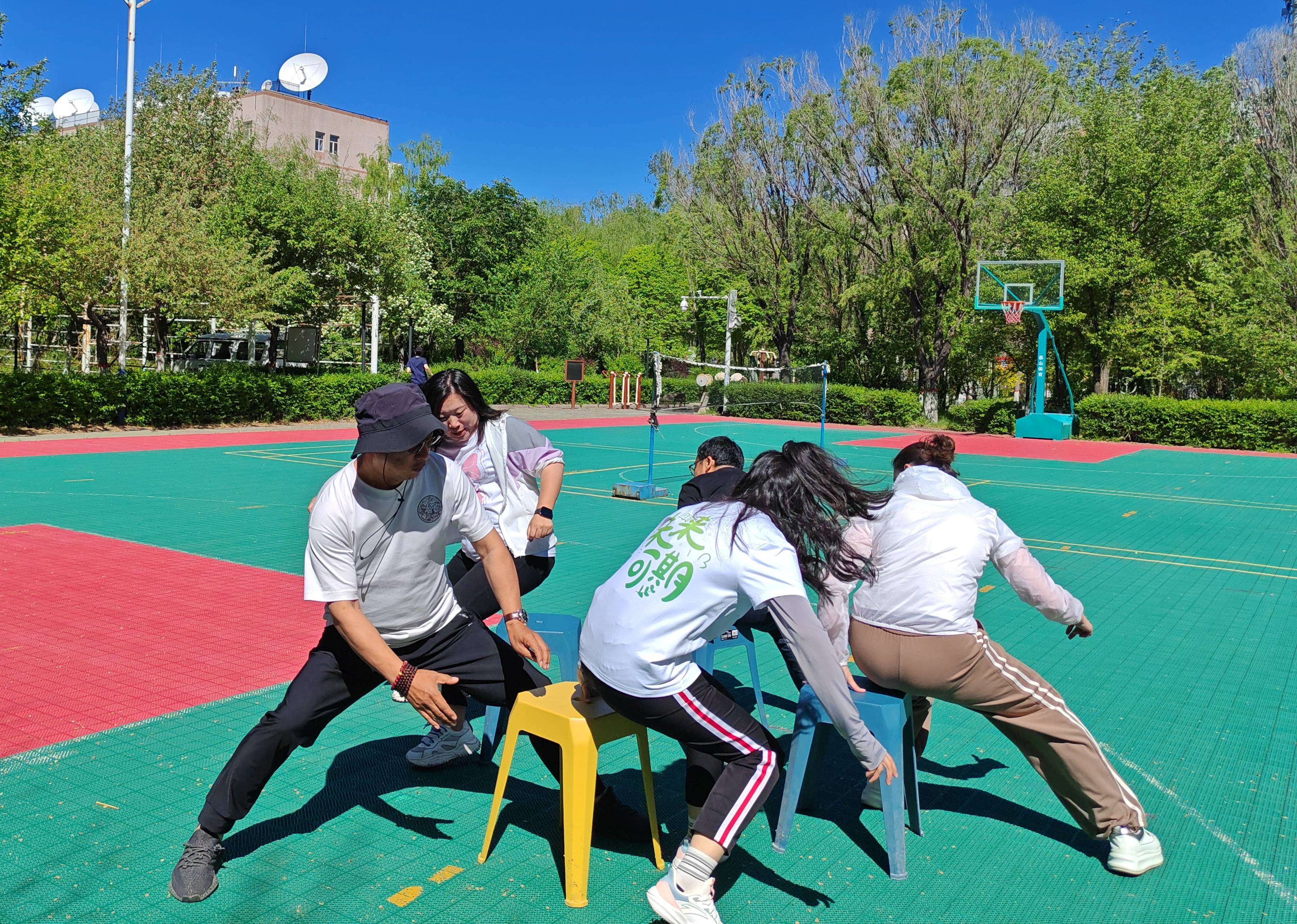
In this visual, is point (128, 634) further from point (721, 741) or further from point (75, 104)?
point (75, 104)

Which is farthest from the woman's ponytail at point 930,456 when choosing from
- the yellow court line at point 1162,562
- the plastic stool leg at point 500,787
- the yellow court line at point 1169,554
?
the yellow court line at point 1169,554

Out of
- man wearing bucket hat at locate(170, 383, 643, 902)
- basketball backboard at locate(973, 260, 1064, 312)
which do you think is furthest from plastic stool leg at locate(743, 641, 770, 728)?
basketball backboard at locate(973, 260, 1064, 312)

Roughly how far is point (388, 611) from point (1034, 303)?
32994mm

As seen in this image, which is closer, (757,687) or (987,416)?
(757,687)

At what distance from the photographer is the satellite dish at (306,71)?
54.0 m

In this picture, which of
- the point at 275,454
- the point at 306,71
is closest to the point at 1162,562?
the point at 275,454

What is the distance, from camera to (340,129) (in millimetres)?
60938

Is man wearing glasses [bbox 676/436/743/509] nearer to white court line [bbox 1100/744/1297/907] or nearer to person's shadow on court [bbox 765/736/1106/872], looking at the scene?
person's shadow on court [bbox 765/736/1106/872]

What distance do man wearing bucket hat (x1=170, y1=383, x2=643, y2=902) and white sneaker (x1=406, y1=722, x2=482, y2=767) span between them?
1048 millimetres

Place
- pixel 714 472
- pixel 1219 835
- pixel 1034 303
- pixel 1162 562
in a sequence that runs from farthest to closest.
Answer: pixel 1034 303
pixel 1162 562
pixel 714 472
pixel 1219 835

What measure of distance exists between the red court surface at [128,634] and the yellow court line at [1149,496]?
43.7ft

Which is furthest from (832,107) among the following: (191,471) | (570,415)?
(191,471)

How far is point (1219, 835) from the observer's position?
4.11 m

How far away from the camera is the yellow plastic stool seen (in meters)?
3.30
